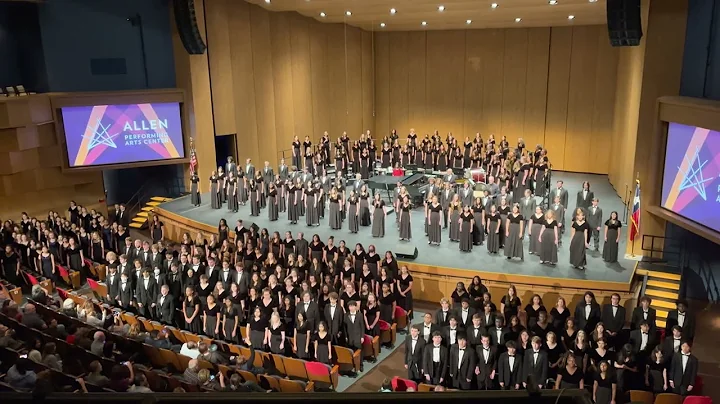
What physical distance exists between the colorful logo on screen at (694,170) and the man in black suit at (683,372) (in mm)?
3874

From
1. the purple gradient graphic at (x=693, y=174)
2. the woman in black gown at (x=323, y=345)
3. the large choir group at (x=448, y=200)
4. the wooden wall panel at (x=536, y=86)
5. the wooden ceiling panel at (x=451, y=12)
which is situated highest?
the wooden ceiling panel at (x=451, y=12)

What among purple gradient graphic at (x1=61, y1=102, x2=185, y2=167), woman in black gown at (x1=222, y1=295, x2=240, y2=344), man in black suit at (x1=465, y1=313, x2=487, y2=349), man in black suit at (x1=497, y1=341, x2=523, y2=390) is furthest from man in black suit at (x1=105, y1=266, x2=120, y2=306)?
purple gradient graphic at (x1=61, y1=102, x2=185, y2=167)

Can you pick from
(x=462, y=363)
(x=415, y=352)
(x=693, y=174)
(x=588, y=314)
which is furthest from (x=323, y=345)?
(x=693, y=174)

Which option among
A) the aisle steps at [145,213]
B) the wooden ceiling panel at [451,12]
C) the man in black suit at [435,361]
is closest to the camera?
the man in black suit at [435,361]

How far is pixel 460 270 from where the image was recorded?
11.1 metres

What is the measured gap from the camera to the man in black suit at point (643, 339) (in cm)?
771

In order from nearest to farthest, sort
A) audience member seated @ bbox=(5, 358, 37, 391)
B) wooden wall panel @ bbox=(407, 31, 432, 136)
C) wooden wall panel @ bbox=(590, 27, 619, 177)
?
audience member seated @ bbox=(5, 358, 37, 391)
wooden wall panel @ bbox=(590, 27, 619, 177)
wooden wall panel @ bbox=(407, 31, 432, 136)

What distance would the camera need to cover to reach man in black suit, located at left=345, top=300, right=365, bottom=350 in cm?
855

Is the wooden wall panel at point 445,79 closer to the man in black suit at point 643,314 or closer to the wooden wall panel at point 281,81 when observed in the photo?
the wooden wall panel at point 281,81

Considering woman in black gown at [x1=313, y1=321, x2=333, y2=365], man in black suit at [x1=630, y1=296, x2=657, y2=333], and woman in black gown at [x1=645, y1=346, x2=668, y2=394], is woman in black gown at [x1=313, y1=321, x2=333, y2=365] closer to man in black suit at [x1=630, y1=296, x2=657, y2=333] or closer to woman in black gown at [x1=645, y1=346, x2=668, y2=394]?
woman in black gown at [x1=645, y1=346, x2=668, y2=394]

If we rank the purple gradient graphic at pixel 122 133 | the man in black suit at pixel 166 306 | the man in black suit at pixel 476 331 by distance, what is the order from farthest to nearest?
1. the purple gradient graphic at pixel 122 133
2. the man in black suit at pixel 166 306
3. the man in black suit at pixel 476 331

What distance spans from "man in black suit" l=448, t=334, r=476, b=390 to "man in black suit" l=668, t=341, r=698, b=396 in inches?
95.9

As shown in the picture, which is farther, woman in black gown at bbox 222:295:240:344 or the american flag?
the american flag

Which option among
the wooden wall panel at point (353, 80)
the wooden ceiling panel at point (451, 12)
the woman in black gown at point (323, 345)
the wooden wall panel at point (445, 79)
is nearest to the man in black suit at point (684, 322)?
the woman in black gown at point (323, 345)
